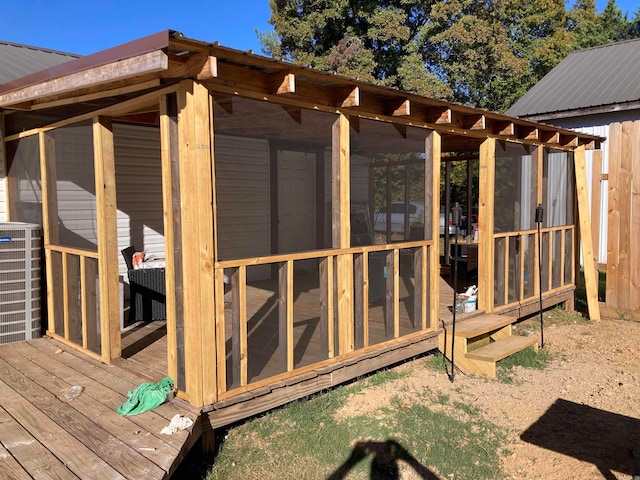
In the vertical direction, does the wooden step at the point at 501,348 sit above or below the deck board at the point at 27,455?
below

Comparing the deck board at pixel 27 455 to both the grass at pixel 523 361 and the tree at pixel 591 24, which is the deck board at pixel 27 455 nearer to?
the grass at pixel 523 361

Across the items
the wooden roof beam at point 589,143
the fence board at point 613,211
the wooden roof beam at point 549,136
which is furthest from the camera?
the wooden roof beam at point 589,143

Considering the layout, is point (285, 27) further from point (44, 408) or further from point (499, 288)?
point (44, 408)

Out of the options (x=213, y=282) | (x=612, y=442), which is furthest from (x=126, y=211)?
(x=612, y=442)

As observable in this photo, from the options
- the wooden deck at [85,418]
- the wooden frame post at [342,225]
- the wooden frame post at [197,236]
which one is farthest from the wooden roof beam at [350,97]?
the wooden deck at [85,418]

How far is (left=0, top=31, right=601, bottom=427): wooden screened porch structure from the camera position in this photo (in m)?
3.13

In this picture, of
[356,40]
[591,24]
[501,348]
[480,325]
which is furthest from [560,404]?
[591,24]

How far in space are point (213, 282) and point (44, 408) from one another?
4.36 feet

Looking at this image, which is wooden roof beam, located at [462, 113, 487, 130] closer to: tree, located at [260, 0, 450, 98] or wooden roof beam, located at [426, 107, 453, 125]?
wooden roof beam, located at [426, 107, 453, 125]

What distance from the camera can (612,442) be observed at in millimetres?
3699

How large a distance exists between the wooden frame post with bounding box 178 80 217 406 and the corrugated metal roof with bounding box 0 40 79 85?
3257 mm

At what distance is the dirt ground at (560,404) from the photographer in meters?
3.40

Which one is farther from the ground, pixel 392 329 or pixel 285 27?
pixel 285 27

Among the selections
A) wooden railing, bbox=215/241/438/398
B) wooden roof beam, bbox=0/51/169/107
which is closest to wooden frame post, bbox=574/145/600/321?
wooden railing, bbox=215/241/438/398
